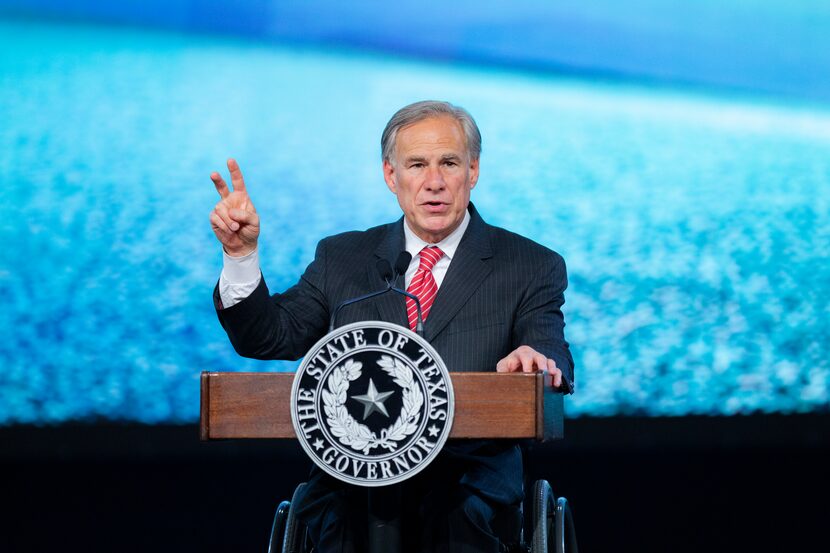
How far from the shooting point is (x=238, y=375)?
1.80 meters

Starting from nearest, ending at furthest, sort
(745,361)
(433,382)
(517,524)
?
(433,382), (517,524), (745,361)

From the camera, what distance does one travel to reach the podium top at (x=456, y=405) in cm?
177

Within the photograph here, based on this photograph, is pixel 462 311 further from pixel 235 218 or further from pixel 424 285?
pixel 235 218

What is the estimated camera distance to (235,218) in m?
2.05

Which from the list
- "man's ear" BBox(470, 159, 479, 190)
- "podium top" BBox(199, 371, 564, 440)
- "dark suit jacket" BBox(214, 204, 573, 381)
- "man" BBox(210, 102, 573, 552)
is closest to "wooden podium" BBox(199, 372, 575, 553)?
"podium top" BBox(199, 371, 564, 440)

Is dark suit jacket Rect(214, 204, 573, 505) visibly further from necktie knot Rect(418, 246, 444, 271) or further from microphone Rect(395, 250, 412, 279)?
microphone Rect(395, 250, 412, 279)

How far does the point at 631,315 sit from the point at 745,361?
42cm

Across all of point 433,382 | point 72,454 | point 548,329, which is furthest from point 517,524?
point 72,454

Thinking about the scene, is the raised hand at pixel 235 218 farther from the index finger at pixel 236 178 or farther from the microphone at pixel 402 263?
the microphone at pixel 402 263

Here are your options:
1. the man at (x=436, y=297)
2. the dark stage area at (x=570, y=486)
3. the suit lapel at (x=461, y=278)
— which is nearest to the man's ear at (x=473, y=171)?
the man at (x=436, y=297)

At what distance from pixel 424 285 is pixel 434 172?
0.84 feet

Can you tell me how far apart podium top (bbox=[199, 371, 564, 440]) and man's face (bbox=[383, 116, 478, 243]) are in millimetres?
775

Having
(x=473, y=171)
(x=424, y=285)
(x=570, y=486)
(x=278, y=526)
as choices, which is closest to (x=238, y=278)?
(x=424, y=285)

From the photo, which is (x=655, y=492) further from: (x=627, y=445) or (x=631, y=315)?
(x=631, y=315)
